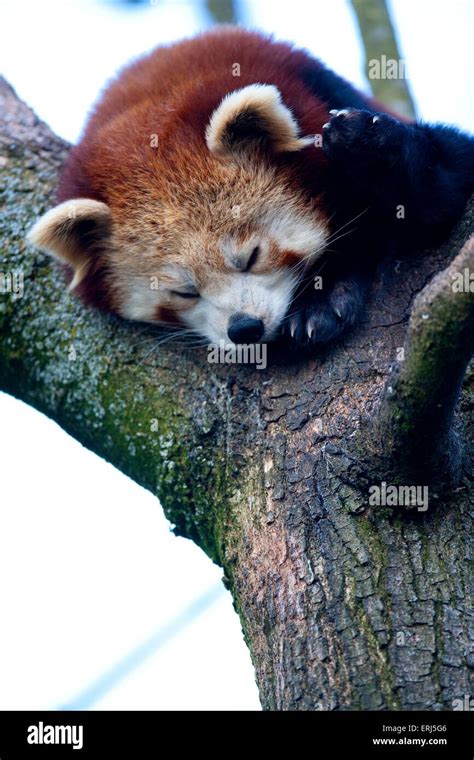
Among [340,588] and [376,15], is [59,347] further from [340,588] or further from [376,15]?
[376,15]

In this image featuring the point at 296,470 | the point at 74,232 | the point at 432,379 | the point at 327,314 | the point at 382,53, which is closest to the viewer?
the point at 432,379

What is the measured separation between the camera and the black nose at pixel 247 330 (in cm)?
351

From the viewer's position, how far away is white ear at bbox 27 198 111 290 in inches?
142

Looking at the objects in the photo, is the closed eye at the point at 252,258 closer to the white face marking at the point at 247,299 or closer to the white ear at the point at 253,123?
the white face marking at the point at 247,299

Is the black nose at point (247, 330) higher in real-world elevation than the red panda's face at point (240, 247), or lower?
lower

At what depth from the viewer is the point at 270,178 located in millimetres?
3697

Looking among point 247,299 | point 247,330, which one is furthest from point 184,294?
point 247,330

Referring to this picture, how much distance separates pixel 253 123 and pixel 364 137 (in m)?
0.56

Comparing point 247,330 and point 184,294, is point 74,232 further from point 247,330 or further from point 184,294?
point 247,330

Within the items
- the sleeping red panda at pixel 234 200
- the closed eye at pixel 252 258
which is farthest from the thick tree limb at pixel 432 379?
the closed eye at pixel 252 258

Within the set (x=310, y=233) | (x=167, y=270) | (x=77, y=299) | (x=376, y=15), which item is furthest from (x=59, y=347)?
(x=376, y=15)

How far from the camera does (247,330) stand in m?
3.51

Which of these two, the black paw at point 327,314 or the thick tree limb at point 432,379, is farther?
the black paw at point 327,314

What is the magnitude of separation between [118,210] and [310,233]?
0.89 metres
